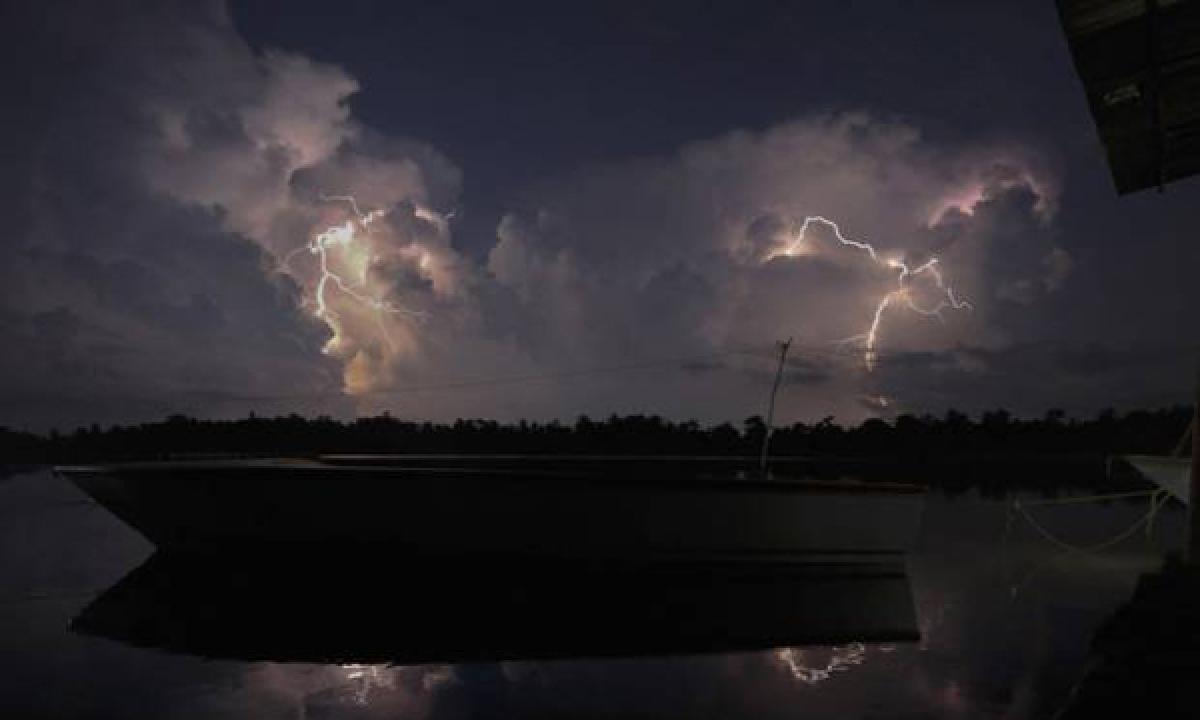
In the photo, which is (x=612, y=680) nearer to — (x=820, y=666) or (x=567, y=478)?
(x=820, y=666)

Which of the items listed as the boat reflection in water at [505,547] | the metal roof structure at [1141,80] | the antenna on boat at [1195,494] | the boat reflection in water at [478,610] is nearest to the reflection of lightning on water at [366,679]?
the boat reflection in water at [478,610]

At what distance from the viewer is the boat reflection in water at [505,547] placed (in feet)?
44.7

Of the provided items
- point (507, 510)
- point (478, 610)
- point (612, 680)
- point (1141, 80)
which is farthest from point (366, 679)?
point (1141, 80)

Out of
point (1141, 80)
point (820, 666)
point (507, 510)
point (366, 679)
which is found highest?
point (1141, 80)

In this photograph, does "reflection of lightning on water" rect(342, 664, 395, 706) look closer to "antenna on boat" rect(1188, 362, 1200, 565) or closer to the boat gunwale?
the boat gunwale

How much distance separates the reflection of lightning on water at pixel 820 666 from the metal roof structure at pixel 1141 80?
20.5 feet

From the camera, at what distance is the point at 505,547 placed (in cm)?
1573

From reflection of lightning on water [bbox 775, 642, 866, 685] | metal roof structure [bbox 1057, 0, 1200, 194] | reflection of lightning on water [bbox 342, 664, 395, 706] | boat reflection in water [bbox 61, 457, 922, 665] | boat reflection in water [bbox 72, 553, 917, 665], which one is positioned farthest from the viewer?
boat reflection in water [bbox 61, 457, 922, 665]

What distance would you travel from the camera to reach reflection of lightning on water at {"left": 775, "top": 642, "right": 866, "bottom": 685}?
9516 millimetres

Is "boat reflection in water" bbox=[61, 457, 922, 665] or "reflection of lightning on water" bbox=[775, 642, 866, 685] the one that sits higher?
"boat reflection in water" bbox=[61, 457, 922, 665]

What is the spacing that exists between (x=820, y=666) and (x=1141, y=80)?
275 inches

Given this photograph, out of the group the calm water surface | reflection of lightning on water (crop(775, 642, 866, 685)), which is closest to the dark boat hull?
the calm water surface

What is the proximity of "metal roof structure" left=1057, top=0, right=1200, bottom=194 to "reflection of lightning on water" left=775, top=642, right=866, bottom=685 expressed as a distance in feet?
20.5

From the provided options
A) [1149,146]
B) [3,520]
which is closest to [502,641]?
[1149,146]
